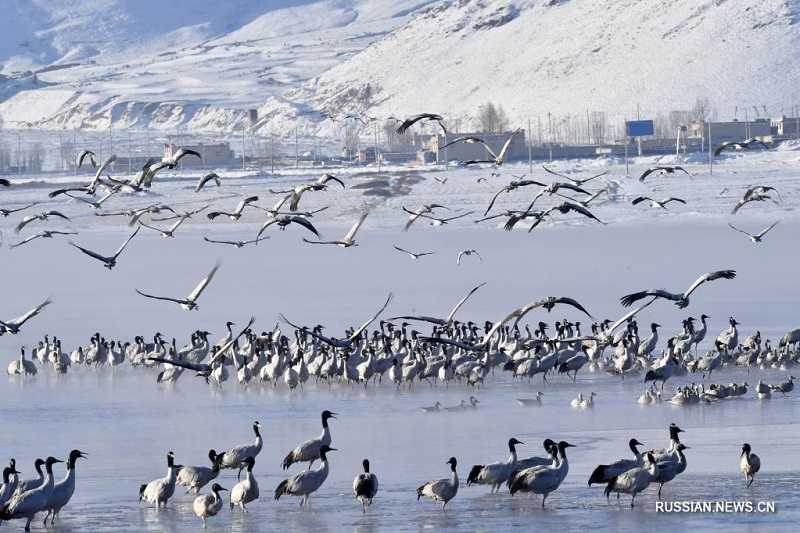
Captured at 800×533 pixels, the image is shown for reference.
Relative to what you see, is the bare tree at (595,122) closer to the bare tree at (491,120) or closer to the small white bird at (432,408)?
the bare tree at (491,120)

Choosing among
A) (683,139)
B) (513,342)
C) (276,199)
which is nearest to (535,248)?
(513,342)

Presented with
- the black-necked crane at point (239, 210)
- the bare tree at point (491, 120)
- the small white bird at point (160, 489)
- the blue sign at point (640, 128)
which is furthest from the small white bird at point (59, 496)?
the bare tree at point (491, 120)

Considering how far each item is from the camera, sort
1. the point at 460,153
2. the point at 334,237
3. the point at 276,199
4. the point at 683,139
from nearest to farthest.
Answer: the point at 334,237 < the point at 276,199 < the point at 460,153 < the point at 683,139

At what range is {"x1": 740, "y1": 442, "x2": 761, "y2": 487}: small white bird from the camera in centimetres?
1695

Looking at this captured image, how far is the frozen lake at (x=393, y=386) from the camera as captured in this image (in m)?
16.9

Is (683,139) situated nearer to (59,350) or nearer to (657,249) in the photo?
(657,249)

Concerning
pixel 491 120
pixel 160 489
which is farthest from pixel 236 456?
pixel 491 120

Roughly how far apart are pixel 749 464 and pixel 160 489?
19.6ft

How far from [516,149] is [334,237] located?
61.7 m

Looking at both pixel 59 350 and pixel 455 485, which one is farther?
pixel 59 350

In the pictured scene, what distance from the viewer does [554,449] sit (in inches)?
691

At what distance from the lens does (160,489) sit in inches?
665

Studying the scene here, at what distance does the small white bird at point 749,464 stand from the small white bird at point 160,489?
5849 mm

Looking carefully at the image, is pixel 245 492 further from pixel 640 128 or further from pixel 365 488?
pixel 640 128
